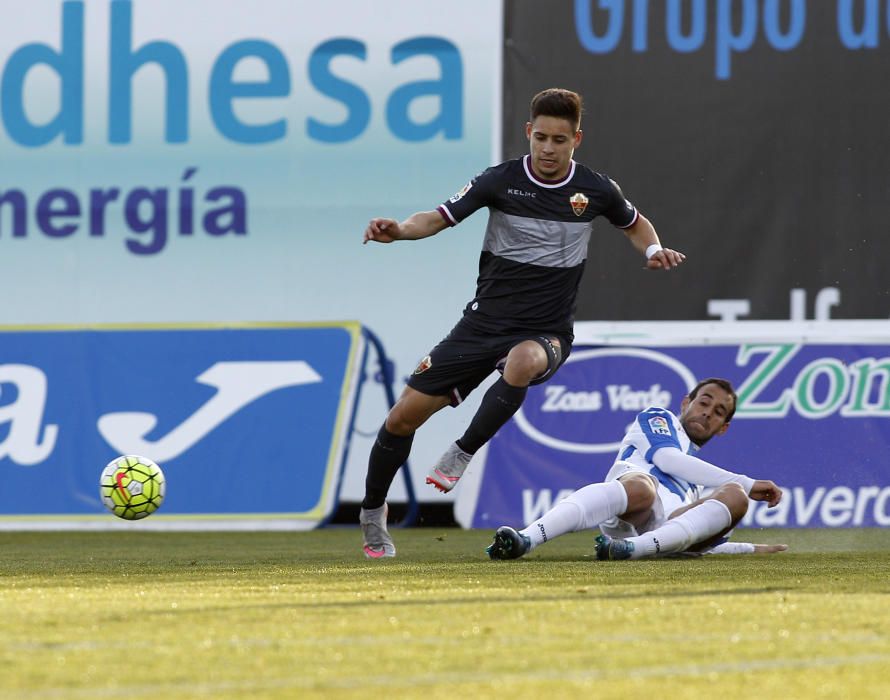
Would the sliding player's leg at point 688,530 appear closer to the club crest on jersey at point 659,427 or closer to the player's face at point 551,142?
the club crest on jersey at point 659,427

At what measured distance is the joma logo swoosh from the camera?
910 centimetres

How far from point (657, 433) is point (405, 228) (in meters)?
1.21

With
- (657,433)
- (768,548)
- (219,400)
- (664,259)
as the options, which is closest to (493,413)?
(657,433)

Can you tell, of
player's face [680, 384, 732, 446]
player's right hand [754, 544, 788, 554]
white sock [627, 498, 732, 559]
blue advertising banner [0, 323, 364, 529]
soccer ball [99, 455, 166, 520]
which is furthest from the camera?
blue advertising banner [0, 323, 364, 529]

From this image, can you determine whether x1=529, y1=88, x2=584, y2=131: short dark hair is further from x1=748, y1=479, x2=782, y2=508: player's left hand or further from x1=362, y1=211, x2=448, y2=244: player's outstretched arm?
x1=748, y1=479, x2=782, y2=508: player's left hand

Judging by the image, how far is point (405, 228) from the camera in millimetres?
5734

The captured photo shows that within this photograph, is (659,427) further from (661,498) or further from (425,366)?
(425,366)

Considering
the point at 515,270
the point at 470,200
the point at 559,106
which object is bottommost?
the point at 515,270

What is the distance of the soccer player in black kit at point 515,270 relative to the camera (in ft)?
19.1

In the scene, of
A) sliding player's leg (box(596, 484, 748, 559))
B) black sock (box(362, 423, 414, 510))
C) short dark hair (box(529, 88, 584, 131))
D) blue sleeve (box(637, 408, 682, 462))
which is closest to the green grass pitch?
sliding player's leg (box(596, 484, 748, 559))

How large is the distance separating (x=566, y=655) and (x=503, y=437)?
19.8 ft

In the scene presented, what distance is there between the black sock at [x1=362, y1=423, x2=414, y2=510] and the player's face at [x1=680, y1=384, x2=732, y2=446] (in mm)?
1100

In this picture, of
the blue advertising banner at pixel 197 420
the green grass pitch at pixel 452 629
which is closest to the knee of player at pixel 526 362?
the green grass pitch at pixel 452 629

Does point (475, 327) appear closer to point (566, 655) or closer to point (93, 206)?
point (566, 655)
